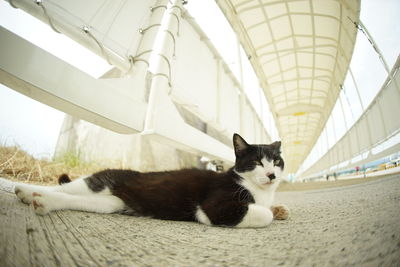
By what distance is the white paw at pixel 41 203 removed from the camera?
47 centimetres

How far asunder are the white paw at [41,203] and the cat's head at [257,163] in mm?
750

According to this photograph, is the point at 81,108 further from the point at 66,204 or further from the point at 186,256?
the point at 186,256

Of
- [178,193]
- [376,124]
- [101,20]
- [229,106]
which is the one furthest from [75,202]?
[229,106]

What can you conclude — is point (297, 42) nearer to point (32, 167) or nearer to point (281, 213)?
point (281, 213)

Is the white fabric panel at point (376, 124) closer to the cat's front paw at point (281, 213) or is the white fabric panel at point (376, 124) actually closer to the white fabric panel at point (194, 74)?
the cat's front paw at point (281, 213)

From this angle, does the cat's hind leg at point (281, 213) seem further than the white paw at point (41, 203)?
Yes

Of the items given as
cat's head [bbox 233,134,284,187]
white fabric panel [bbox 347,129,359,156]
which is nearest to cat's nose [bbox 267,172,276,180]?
cat's head [bbox 233,134,284,187]

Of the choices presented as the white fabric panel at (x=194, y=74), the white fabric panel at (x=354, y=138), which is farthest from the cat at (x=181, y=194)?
the white fabric panel at (x=194, y=74)

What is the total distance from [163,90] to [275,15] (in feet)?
8.71

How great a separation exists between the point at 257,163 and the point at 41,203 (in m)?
0.83

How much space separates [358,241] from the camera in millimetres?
285

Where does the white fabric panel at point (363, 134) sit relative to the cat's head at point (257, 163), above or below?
above

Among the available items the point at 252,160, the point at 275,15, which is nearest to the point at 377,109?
the point at 252,160

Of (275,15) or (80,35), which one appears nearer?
(80,35)
